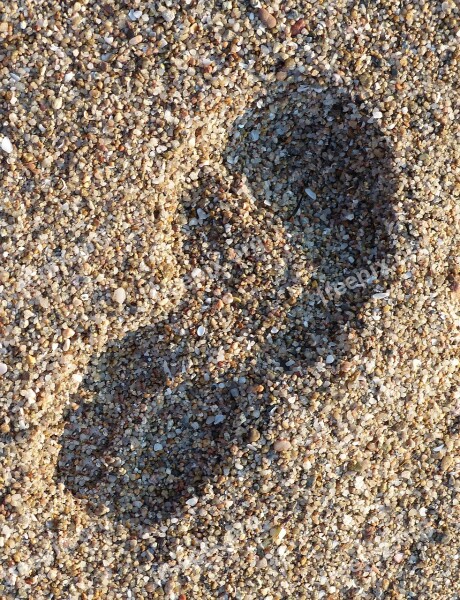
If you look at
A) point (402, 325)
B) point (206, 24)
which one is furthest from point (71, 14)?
point (402, 325)

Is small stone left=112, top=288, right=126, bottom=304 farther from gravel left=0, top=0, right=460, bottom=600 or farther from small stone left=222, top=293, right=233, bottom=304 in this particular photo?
small stone left=222, top=293, right=233, bottom=304

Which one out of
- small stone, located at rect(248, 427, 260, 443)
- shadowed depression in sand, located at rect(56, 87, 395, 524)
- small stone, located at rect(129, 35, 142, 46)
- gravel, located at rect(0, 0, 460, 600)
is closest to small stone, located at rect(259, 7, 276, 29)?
gravel, located at rect(0, 0, 460, 600)

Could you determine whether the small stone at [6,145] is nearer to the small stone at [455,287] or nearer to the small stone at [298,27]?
the small stone at [298,27]

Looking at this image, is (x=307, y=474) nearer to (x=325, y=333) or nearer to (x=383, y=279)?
(x=325, y=333)

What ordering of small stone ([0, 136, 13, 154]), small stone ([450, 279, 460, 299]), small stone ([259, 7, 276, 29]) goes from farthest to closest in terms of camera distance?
small stone ([450, 279, 460, 299]) < small stone ([259, 7, 276, 29]) < small stone ([0, 136, 13, 154])

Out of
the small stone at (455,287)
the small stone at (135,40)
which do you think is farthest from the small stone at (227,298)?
the small stone at (135,40)

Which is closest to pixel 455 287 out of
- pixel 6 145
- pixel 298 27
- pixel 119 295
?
pixel 298 27

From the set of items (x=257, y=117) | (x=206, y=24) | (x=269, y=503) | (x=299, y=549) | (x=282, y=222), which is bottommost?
(x=299, y=549)
